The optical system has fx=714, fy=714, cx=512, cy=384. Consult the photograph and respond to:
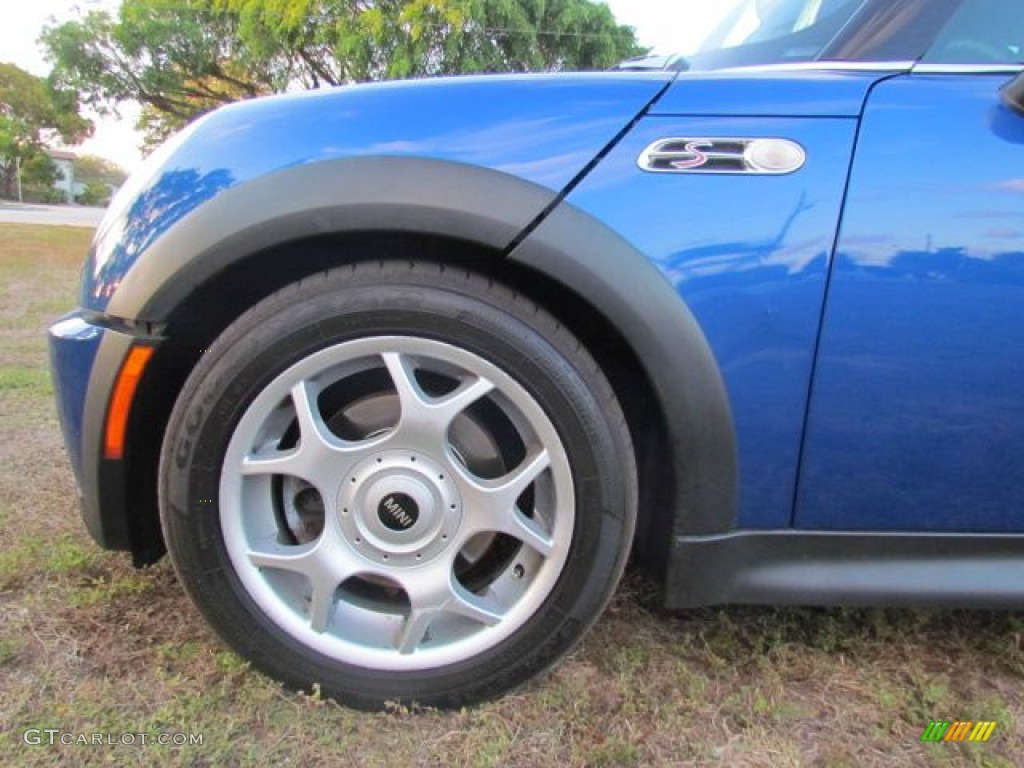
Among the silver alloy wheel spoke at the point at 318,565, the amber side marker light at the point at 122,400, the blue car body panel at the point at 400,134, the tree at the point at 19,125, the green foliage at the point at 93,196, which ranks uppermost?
the blue car body panel at the point at 400,134

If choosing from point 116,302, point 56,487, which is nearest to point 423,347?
point 116,302

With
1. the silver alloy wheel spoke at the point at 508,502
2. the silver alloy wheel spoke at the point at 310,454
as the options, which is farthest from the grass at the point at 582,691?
the silver alloy wheel spoke at the point at 310,454

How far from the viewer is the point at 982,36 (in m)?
1.48

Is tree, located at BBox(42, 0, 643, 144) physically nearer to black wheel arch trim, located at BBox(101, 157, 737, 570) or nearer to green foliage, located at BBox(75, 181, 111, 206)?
black wheel arch trim, located at BBox(101, 157, 737, 570)

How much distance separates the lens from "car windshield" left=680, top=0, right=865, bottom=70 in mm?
1582

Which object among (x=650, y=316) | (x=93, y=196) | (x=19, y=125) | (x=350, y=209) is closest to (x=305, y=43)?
(x=350, y=209)

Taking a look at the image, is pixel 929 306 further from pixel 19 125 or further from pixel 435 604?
pixel 19 125

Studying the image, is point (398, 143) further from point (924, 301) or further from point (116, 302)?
point (924, 301)

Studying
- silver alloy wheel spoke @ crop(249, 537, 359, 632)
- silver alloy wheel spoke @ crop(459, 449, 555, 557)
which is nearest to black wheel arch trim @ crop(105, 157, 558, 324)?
silver alloy wheel spoke @ crop(459, 449, 555, 557)

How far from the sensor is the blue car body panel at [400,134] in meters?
1.39

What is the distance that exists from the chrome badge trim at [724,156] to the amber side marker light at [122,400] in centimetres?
107

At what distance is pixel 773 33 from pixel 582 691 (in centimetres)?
161

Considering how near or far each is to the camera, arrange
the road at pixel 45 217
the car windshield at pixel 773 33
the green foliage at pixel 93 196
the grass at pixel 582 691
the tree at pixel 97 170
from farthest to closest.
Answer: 1. the tree at pixel 97 170
2. the green foliage at pixel 93 196
3. the road at pixel 45 217
4. the car windshield at pixel 773 33
5. the grass at pixel 582 691

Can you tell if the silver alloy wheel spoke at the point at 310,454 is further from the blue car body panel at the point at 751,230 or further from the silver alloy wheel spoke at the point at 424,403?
the blue car body panel at the point at 751,230
